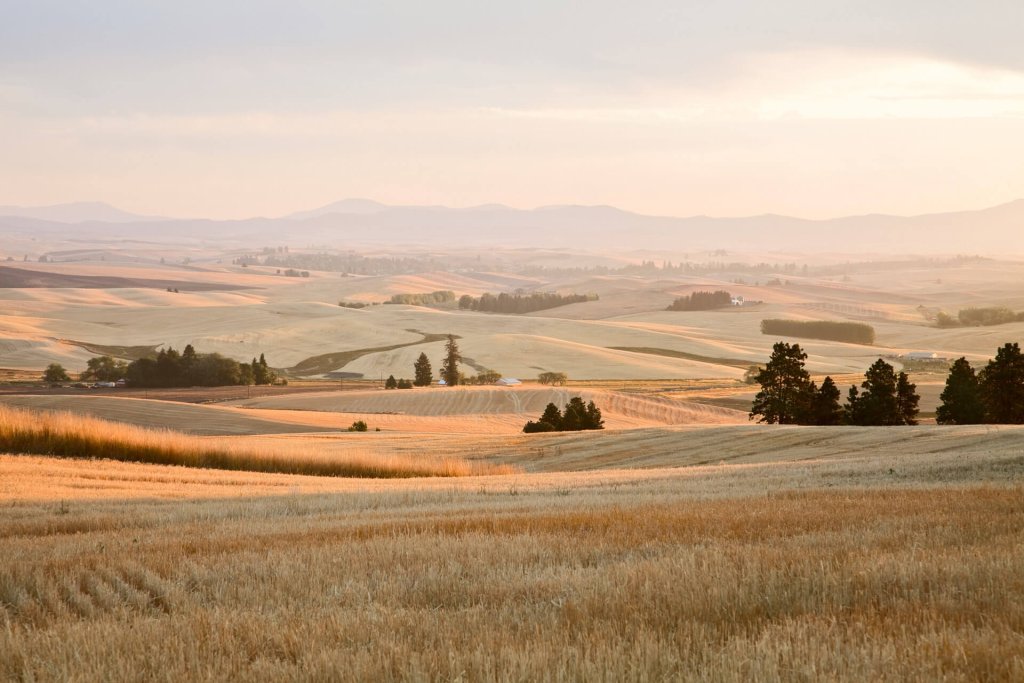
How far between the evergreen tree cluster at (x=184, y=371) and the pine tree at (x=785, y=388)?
2537 inches

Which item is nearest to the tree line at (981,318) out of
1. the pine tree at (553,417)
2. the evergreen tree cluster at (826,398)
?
the evergreen tree cluster at (826,398)

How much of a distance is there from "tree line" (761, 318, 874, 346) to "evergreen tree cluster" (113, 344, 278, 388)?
103875 mm

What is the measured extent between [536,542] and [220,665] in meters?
4.94

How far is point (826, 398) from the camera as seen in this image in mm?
67125

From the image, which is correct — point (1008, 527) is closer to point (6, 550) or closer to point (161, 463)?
point (6, 550)

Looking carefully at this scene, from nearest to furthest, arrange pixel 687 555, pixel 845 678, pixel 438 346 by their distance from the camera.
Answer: pixel 845 678 < pixel 687 555 < pixel 438 346

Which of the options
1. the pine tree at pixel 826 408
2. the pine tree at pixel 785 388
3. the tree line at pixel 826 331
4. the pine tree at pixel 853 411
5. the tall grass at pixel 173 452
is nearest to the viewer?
the tall grass at pixel 173 452

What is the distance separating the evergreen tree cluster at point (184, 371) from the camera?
352 ft

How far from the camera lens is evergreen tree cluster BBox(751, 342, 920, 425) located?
63.8m

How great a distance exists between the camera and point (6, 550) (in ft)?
36.7

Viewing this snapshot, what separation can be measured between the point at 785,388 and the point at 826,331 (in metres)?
117

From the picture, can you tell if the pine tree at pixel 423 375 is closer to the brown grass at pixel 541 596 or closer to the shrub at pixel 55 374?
the shrub at pixel 55 374

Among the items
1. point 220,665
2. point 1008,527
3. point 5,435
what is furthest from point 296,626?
point 5,435

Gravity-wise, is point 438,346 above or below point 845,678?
→ below
